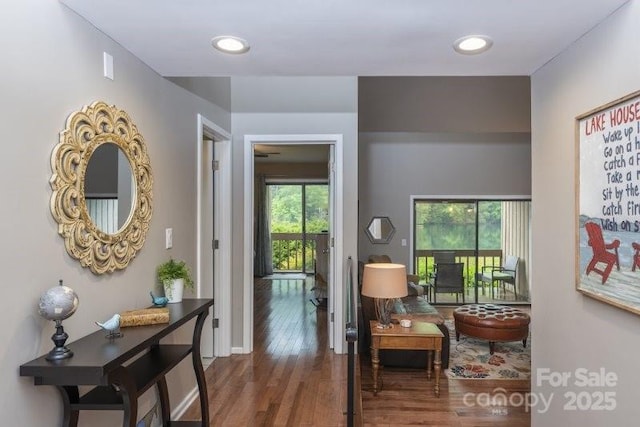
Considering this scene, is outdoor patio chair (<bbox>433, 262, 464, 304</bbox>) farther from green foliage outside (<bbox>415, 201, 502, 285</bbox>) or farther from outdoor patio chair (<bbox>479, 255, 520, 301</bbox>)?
outdoor patio chair (<bbox>479, 255, 520, 301</bbox>)

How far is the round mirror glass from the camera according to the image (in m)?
1.76

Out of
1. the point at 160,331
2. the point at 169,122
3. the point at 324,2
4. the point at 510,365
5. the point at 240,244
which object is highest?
the point at 324,2

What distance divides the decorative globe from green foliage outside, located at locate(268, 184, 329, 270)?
7.99 metres

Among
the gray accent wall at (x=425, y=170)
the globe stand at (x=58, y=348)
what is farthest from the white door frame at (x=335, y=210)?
A: the gray accent wall at (x=425, y=170)

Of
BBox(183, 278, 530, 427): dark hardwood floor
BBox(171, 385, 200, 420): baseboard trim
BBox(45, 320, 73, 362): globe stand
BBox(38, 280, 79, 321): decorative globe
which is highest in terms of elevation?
BBox(38, 280, 79, 321): decorative globe

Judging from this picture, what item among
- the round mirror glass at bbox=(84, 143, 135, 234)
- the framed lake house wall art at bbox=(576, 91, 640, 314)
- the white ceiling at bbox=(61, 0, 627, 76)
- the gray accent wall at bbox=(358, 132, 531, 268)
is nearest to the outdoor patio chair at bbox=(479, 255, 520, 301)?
the gray accent wall at bbox=(358, 132, 531, 268)

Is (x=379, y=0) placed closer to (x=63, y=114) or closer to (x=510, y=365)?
(x=63, y=114)

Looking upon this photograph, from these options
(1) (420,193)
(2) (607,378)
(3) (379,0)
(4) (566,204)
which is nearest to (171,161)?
(3) (379,0)

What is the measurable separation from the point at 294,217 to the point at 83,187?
25.5 ft

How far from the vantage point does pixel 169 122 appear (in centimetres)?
260

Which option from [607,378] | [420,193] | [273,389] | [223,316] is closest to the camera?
[607,378]

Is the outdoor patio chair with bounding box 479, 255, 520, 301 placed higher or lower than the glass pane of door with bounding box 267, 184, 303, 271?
lower

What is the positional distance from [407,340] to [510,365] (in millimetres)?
1485

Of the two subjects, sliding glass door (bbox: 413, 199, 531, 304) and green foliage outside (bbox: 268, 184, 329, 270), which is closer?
sliding glass door (bbox: 413, 199, 531, 304)
